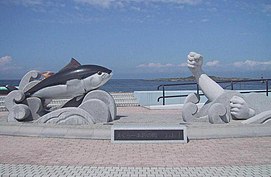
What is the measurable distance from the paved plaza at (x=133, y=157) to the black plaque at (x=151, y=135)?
234 mm

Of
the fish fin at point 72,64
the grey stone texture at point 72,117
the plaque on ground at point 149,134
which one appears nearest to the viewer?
the plaque on ground at point 149,134

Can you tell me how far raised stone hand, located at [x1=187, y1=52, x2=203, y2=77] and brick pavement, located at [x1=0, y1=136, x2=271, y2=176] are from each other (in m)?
3.77

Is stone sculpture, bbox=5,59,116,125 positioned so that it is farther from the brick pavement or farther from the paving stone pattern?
the paving stone pattern

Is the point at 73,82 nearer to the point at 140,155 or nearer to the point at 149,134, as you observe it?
the point at 149,134

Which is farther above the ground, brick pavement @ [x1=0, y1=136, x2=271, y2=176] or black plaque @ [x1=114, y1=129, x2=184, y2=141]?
black plaque @ [x1=114, y1=129, x2=184, y2=141]

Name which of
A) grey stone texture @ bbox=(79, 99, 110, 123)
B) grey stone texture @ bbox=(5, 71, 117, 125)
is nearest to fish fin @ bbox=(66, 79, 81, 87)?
grey stone texture @ bbox=(5, 71, 117, 125)

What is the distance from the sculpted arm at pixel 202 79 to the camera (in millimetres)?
11781

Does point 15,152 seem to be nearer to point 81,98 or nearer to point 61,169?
point 61,169

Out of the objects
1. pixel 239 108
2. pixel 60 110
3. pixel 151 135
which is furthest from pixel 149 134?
pixel 239 108

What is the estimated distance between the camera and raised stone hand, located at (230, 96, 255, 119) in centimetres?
1113

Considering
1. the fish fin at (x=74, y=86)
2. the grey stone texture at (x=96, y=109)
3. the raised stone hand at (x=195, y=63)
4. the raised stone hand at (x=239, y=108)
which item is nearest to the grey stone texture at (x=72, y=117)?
the grey stone texture at (x=96, y=109)

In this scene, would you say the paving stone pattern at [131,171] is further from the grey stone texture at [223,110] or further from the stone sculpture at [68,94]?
the stone sculpture at [68,94]

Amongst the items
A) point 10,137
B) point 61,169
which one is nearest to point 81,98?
point 10,137

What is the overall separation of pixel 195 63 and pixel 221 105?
2104 mm
